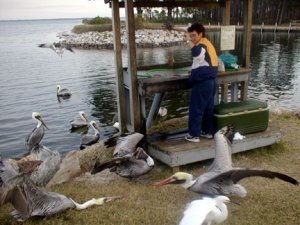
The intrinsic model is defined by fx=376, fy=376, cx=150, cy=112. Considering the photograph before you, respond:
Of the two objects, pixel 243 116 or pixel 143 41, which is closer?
pixel 243 116

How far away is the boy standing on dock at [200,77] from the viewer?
23.6ft

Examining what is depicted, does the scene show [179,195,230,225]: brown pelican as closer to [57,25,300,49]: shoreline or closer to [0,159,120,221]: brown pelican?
[0,159,120,221]: brown pelican

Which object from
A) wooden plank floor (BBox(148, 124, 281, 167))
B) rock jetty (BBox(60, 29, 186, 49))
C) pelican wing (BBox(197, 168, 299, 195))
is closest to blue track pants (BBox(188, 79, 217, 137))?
wooden plank floor (BBox(148, 124, 281, 167))

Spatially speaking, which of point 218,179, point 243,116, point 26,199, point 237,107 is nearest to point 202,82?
point 237,107

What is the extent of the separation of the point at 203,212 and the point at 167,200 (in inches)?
91.3

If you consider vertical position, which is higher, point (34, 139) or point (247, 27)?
point (247, 27)

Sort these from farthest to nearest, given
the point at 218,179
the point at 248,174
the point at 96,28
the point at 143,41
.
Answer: the point at 96,28 → the point at 143,41 → the point at 218,179 → the point at 248,174

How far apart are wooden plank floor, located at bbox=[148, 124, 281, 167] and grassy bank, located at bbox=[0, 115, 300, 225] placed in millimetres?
309

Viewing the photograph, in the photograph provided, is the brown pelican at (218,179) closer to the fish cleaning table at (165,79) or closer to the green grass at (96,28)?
the fish cleaning table at (165,79)

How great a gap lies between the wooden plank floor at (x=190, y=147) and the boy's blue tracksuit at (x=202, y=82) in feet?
1.09

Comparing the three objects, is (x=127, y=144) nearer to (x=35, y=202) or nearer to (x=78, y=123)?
(x=35, y=202)

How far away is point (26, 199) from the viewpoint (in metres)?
5.73

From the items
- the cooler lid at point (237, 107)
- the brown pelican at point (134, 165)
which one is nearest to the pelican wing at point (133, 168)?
the brown pelican at point (134, 165)

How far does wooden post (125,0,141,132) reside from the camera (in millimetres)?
7660
